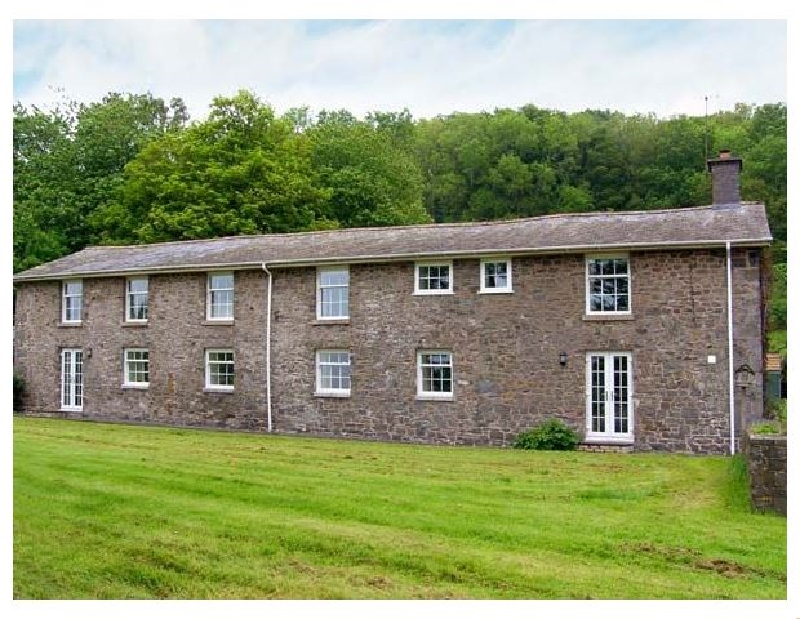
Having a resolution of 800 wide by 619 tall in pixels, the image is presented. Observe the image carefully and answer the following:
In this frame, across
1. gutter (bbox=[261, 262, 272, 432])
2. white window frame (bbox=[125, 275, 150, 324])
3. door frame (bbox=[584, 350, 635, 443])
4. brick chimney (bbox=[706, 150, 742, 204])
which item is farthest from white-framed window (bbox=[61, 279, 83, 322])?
brick chimney (bbox=[706, 150, 742, 204])

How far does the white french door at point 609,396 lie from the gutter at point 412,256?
7.95ft

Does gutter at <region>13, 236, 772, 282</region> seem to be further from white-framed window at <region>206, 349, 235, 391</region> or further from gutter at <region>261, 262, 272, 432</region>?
white-framed window at <region>206, 349, 235, 391</region>

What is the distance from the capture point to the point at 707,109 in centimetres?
4859

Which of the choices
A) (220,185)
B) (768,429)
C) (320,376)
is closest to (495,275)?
(320,376)

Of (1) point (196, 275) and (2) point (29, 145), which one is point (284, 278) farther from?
(2) point (29, 145)

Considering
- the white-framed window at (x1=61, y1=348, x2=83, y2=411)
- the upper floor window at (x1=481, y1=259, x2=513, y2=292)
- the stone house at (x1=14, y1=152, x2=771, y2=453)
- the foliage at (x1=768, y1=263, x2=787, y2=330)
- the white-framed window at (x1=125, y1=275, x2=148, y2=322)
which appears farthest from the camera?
the foliage at (x1=768, y1=263, x2=787, y2=330)

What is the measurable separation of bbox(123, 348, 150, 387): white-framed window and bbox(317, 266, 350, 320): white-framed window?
6005 mm

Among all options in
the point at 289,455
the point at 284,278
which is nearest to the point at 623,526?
the point at 289,455

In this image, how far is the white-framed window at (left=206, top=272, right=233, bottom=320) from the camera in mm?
25016

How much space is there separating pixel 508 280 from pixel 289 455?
6975 mm

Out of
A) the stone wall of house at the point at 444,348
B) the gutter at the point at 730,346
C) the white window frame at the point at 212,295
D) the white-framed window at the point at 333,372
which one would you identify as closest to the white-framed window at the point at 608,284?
the stone wall of house at the point at 444,348

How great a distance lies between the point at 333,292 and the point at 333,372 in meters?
2.05

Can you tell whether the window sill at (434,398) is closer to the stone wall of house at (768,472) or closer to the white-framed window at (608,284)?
the white-framed window at (608,284)

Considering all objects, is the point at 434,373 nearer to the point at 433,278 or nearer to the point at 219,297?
the point at 433,278
